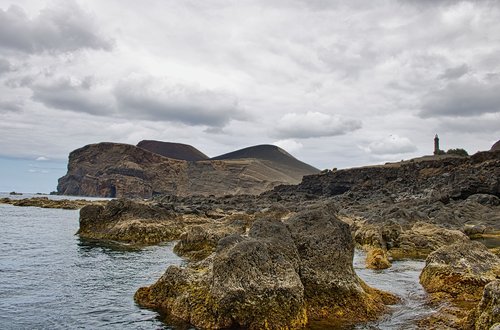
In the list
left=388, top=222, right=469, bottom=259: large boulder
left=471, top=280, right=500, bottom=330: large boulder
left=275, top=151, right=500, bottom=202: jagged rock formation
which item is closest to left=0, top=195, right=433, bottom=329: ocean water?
left=471, top=280, right=500, bottom=330: large boulder

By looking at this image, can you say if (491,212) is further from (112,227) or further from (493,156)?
(493,156)

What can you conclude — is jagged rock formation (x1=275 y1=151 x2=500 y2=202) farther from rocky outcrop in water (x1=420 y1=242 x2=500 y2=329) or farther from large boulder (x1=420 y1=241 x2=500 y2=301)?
rocky outcrop in water (x1=420 y1=242 x2=500 y2=329)

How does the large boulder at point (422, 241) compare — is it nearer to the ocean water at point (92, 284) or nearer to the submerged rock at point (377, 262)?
the ocean water at point (92, 284)

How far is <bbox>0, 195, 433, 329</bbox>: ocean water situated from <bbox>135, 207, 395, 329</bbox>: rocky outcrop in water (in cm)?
82

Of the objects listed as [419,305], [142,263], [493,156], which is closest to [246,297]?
[419,305]

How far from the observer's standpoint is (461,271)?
17125 millimetres

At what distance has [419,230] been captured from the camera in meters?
32.6

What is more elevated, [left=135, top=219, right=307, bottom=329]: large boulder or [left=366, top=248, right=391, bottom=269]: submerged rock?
[left=135, top=219, right=307, bottom=329]: large boulder

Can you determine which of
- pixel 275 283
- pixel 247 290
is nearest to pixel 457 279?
pixel 275 283

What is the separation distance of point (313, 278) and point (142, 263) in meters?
13.6

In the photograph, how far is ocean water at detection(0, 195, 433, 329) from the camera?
530 inches

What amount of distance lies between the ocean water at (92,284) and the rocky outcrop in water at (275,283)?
82 cm

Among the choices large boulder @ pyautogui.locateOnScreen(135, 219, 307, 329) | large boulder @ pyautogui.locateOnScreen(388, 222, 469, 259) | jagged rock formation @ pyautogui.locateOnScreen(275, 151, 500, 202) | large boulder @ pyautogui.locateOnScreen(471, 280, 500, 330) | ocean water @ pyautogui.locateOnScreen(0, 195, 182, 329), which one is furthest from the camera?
jagged rock formation @ pyautogui.locateOnScreen(275, 151, 500, 202)

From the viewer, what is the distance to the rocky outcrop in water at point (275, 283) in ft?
39.5
